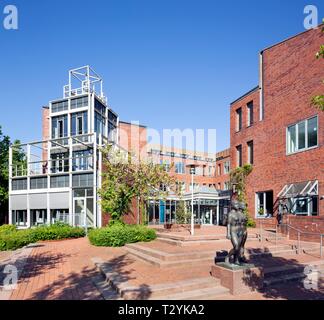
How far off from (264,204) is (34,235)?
52.9ft

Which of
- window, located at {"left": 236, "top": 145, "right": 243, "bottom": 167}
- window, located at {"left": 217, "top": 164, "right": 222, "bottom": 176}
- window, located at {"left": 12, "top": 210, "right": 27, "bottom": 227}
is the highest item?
window, located at {"left": 236, "top": 145, "right": 243, "bottom": 167}

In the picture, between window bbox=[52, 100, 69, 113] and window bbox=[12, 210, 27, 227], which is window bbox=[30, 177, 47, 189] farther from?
window bbox=[52, 100, 69, 113]

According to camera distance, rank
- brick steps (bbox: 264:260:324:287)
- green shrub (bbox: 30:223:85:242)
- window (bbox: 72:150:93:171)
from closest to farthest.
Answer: brick steps (bbox: 264:260:324:287) → green shrub (bbox: 30:223:85:242) → window (bbox: 72:150:93:171)

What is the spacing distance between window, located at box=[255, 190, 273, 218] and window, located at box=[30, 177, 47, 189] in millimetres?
17650

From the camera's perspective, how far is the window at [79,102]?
102 ft

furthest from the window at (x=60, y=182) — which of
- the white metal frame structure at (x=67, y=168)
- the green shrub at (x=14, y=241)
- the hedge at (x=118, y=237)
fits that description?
the hedge at (x=118, y=237)

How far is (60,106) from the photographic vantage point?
32500mm

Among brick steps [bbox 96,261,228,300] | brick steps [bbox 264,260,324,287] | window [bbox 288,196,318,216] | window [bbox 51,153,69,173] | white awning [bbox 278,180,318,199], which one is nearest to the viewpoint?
brick steps [bbox 96,261,228,300]

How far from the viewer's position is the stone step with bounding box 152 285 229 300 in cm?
781

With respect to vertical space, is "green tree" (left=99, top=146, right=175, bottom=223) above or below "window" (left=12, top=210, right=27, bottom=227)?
above

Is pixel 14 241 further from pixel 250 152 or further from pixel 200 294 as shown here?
pixel 250 152

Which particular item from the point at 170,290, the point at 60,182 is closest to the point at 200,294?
the point at 170,290

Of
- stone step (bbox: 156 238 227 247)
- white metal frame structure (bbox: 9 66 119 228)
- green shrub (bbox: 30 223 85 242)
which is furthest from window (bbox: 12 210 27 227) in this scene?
stone step (bbox: 156 238 227 247)

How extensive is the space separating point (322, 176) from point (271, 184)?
497cm
